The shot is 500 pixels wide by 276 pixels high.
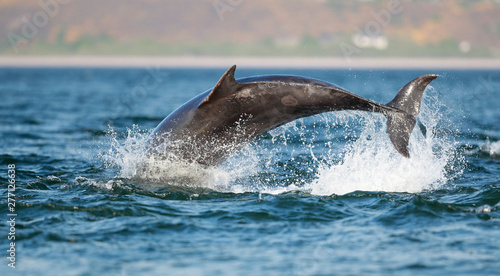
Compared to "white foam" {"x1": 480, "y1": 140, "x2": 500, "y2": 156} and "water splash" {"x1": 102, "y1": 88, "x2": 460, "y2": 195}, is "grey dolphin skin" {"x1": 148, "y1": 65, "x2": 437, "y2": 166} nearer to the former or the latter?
"water splash" {"x1": 102, "y1": 88, "x2": 460, "y2": 195}

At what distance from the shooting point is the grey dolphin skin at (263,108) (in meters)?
10.8

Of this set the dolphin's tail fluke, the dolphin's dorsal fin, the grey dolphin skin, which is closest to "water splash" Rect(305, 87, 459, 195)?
the dolphin's tail fluke

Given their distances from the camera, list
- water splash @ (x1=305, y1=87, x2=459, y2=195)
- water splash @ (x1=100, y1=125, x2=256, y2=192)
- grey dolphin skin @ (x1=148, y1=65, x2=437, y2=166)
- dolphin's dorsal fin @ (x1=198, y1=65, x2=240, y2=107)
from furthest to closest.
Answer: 1. water splash @ (x1=305, y1=87, x2=459, y2=195)
2. water splash @ (x1=100, y1=125, x2=256, y2=192)
3. grey dolphin skin @ (x1=148, y1=65, x2=437, y2=166)
4. dolphin's dorsal fin @ (x1=198, y1=65, x2=240, y2=107)

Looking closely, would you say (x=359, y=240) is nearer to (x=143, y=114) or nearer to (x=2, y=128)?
(x=2, y=128)

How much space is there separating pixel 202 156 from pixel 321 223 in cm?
303

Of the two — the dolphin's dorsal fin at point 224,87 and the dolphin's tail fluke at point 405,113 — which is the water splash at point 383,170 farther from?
the dolphin's dorsal fin at point 224,87

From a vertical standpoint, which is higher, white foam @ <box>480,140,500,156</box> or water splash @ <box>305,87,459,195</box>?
white foam @ <box>480,140,500,156</box>

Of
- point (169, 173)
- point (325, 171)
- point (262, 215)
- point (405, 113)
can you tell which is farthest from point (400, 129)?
point (169, 173)

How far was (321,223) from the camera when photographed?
33.6 ft

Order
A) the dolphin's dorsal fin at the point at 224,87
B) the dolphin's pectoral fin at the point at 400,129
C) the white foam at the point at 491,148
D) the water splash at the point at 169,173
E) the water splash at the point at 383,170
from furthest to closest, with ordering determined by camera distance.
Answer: the white foam at the point at 491,148 < the water splash at the point at 383,170 < the water splash at the point at 169,173 < the dolphin's pectoral fin at the point at 400,129 < the dolphin's dorsal fin at the point at 224,87

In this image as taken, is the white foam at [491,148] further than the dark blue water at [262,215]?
Yes

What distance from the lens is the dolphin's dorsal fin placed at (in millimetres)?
10604

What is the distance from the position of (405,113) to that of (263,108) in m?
2.43

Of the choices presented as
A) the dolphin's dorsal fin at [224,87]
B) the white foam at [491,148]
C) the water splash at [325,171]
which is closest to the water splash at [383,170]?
the water splash at [325,171]
